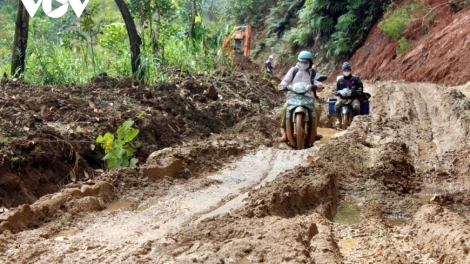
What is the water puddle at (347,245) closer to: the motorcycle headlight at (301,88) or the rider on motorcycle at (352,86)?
the motorcycle headlight at (301,88)

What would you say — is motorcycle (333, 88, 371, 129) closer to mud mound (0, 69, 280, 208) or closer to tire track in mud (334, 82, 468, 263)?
tire track in mud (334, 82, 468, 263)

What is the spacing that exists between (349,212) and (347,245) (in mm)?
1400

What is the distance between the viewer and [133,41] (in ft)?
37.3

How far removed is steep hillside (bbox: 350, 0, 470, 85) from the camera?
2027cm

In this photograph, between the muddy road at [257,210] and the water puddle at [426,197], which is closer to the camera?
the muddy road at [257,210]

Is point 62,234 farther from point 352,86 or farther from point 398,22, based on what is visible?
point 398,22

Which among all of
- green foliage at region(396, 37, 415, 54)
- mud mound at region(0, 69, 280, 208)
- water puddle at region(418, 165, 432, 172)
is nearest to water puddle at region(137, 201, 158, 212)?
mud mound at region(0, 69, 280, 208)

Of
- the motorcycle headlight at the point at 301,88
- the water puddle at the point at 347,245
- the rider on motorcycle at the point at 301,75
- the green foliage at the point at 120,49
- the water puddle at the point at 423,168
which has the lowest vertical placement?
the water puddle at the point at 423,168

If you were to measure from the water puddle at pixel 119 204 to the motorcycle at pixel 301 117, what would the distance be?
416 centimetres

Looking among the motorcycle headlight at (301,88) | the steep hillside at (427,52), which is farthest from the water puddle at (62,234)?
the steep hillside at (427,52)

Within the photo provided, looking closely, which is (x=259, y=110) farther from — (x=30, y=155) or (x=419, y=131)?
(x=30, y=155)

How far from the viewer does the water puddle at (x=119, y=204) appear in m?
5.24

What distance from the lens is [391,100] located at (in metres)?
16.5

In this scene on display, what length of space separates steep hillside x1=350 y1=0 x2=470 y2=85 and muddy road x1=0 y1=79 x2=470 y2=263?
1209 centimetres
